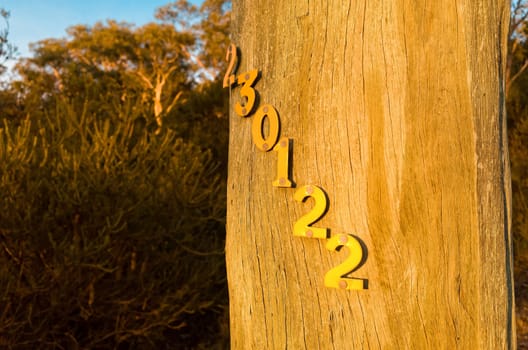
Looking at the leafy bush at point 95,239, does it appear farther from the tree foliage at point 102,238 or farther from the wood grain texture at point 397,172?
the wood grain texture at point 397,172

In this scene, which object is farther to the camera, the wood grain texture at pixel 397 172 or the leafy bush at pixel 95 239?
the leafy bush at pixel 95 239

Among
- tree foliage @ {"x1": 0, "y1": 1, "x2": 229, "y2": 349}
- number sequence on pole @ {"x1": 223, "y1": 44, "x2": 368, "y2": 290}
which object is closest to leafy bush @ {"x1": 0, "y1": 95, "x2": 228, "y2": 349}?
tree foliage @ {"x1": 0, "y1": 1, "x2": 229, "y2": 349}

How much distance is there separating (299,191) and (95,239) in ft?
13.3

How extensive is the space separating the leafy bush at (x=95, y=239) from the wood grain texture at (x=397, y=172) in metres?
3.49

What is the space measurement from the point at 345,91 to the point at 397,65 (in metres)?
0.14

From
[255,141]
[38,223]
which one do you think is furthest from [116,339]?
[255,141]

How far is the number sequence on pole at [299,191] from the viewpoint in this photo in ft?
4.11

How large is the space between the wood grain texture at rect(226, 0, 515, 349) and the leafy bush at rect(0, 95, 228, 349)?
3490 millimetres

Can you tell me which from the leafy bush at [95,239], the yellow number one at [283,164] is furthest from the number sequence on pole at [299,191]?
the leafy bush at [95,239]

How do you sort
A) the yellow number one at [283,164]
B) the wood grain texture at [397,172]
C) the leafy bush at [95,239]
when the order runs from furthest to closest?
the leafy bush at [95,239] < the yellow number one at [283,164] < the wood grain texture at [397,172]

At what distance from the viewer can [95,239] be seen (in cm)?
494

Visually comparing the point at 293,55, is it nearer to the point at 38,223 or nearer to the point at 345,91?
the point at 345,91

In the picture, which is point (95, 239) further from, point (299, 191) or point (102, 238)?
point (299, 191)

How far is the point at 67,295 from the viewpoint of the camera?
516 cm
